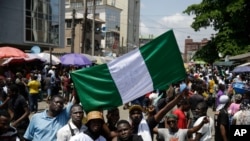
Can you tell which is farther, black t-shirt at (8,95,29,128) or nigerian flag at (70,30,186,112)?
black t-shirt at (8,95,29,128)

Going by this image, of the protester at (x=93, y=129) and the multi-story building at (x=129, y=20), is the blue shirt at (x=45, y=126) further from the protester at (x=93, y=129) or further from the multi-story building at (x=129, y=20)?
the multi-story building at (x=129, y=20)

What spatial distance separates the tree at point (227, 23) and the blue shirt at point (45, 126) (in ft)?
69.2

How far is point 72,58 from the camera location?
21.4 m

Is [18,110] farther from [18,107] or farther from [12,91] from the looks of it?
[12,91]

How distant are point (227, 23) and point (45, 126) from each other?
75.1 ft

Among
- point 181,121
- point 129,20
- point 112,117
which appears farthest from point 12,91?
point 129,20

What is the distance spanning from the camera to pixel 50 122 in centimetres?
532

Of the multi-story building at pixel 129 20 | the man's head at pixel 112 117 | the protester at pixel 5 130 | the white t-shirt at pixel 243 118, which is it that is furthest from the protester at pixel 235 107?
the multi-story building at pixel 129 20

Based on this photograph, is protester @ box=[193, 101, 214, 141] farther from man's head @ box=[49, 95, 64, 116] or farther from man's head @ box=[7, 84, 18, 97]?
man's head @ box=[7, 84, 18, 97]

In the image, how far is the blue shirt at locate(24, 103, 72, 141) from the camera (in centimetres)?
529

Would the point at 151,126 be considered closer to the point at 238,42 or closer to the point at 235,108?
the point at 235,108

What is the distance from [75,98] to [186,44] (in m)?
173

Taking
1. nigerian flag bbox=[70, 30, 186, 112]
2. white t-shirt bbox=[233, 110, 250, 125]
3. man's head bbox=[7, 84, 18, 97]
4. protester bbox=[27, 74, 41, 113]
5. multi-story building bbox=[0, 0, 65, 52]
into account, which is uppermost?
multi-story building bbox=[0, 0, 65, 52]

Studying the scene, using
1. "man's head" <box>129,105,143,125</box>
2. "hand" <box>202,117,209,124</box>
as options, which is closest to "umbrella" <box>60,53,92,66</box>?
"hand" <box>202,117,209,124</box>
